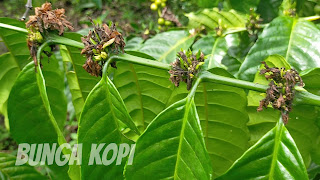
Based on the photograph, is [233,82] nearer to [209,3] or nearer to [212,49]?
[212,49]

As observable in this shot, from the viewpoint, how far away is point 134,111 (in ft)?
3.46

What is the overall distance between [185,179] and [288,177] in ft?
0.67

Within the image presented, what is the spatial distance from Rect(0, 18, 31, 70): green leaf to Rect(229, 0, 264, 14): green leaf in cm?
78

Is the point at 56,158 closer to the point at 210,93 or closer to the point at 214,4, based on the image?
the point at 210,93

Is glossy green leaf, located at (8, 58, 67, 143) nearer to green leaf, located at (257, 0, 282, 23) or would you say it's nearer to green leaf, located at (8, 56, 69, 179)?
green leaf, located at (8, 56, 69, 179)

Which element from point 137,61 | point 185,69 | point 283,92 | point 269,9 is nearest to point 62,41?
point 137,61

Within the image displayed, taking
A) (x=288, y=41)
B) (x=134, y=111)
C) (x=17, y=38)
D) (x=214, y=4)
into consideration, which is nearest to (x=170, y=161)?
(x=134, y=111)

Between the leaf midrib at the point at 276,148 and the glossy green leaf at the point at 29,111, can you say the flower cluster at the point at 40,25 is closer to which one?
the glossy green leaf at the point at 29,111

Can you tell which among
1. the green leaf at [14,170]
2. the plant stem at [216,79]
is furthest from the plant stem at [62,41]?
the green leaf at [14,170]

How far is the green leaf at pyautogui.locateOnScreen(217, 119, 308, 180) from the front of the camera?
2.22 ft

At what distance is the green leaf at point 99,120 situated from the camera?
79 centimetres

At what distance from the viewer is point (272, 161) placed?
27.0 inches

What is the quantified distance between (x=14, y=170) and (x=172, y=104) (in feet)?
2.34

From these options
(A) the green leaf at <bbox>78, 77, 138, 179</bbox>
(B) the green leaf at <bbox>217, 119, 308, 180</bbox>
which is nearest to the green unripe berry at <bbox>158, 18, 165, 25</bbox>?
(A) the green leaf at <bbox>78, 77, 138, 179</bbox>
